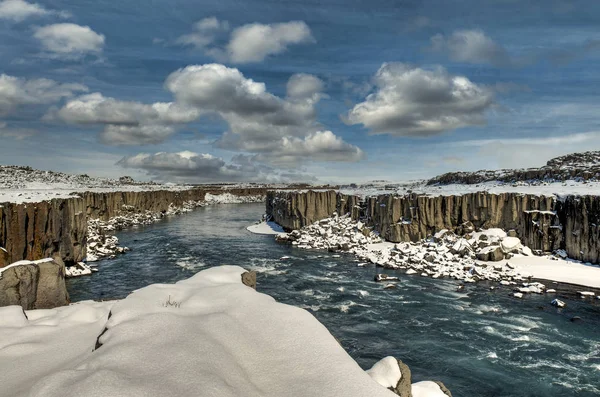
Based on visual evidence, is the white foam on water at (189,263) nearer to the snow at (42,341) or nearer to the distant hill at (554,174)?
the snow at (42,341)

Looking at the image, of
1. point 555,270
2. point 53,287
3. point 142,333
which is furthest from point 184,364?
point 555,270

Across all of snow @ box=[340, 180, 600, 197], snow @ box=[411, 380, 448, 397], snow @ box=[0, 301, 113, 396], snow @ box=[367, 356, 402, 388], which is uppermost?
snow @ box=[340, 180, 600, 197]

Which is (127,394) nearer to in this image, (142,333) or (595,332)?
(142,333)

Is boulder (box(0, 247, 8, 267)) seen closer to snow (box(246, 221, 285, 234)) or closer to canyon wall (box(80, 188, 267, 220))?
canyon wall (box(80, 188, 267, 220))

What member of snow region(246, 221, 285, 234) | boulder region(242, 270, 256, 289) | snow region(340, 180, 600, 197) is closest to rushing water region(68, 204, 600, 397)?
boulder region(242, 270, 256, 289)

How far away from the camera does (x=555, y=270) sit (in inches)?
1123

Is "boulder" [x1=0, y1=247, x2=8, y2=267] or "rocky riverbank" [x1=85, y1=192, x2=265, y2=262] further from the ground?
"boulder" [x1=0, y1=247, x2=8, y2=267]

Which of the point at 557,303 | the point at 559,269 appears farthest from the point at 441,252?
the point at 557,303

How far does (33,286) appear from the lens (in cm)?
1245

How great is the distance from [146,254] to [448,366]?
3126 centimetres

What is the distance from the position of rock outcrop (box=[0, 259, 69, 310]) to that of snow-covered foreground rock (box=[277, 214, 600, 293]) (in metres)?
25.5

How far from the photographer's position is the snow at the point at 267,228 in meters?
55.5

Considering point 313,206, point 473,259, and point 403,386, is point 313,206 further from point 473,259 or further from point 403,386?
point 403,386

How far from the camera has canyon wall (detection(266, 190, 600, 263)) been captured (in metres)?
29.5
